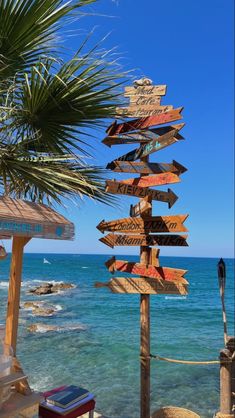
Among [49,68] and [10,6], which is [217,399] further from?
[10,6]

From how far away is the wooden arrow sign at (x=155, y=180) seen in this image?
5.07 m

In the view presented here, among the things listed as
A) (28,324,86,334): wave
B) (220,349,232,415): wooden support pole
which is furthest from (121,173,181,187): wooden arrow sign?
(28,324,86,334): wave

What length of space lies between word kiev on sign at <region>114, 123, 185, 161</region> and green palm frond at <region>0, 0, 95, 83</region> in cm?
181

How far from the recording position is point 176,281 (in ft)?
16.1

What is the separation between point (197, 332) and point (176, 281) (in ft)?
67.1

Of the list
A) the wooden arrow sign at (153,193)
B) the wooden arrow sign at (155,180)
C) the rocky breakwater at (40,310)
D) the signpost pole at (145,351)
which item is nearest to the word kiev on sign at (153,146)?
the wooden arrow sign at (155,180)

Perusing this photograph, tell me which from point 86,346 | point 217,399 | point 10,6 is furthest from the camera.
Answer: point 86,346

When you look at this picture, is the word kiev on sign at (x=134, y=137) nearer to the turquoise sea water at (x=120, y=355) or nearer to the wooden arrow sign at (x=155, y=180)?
the wooden arrow sign at (x=155, y=180)

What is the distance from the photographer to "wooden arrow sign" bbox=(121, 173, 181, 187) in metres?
5.07

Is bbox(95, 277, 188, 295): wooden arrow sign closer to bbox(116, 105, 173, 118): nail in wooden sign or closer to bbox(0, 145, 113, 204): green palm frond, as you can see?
bbox(0, 145, 113, 204): green palm frond

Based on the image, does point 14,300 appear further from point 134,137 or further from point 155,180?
point 134,137

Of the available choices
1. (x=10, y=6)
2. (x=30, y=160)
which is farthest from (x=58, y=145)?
(x=10, y=6)

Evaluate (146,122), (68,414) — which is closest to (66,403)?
(68,414)

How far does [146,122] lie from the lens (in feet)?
17.7
